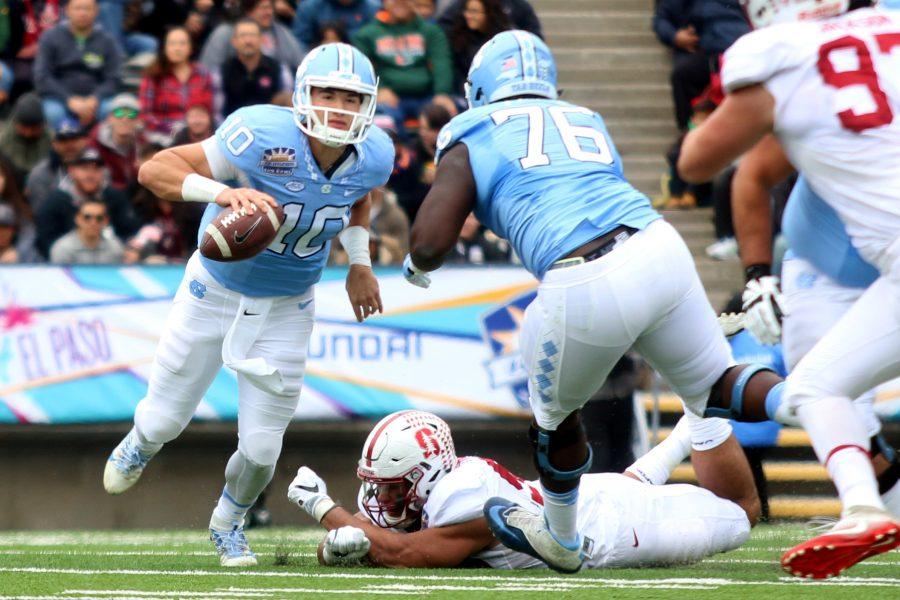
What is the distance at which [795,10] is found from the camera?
13.4 ft

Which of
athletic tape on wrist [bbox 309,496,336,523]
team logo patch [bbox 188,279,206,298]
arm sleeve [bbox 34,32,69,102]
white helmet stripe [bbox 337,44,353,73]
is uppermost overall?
white helmet stripe [bbox 337,44,353,73]

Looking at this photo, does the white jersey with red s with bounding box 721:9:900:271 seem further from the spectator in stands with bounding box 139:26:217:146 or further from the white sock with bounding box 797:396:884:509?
the spectator in stands with bounding box 139:26:217:146

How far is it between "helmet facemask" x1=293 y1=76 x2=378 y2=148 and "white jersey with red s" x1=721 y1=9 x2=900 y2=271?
167 cm

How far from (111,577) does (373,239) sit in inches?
169

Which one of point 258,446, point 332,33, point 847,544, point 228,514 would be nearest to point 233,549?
point 228,514

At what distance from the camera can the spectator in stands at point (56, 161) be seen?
923cm

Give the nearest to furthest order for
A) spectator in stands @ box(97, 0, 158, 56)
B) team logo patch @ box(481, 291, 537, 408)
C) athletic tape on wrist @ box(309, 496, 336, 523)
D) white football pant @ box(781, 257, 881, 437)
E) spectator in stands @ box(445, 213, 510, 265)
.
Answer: white football pant @ box(781, 257, 881, 437) < athletic tape on wrist @ box(309, 496, 336, 523) < team logo patch @ box(481, 291, 537, 408) < spectator in stands @ box(445, 213, 510, 265) < spectator in stands @ box(97, 0, 158, 56)

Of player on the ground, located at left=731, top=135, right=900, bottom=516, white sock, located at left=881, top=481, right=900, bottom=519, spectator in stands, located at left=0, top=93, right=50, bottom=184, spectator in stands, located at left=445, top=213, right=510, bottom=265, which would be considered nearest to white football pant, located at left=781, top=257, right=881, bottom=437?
player on the ground, located at left=731, top=135, right=900, bottom=516

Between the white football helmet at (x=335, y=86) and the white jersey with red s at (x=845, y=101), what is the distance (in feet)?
5.52

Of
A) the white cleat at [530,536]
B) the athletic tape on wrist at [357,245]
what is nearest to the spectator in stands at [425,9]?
the athletic tape on wrist at [357,245]

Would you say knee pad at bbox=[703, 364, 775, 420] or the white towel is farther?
the white towel

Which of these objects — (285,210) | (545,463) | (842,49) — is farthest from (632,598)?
(285,210)

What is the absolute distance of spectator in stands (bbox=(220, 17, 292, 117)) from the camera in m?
9.77

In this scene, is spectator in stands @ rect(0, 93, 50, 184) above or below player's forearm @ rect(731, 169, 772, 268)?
below
